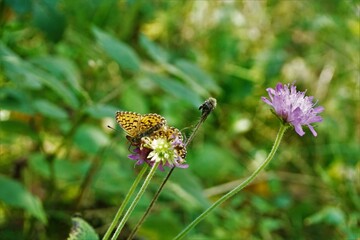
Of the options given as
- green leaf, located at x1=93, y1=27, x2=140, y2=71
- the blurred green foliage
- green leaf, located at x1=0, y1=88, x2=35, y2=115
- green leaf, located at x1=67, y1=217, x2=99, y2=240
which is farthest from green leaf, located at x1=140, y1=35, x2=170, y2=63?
green leaf, located at x1=67, y1=217, x2=99, y2=240

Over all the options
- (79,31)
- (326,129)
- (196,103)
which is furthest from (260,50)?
(196,103)

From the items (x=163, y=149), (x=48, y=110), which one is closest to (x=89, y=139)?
(x=48, y=110)

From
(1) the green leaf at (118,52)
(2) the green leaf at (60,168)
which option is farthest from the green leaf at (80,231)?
(2) the green leaf at (60,168)

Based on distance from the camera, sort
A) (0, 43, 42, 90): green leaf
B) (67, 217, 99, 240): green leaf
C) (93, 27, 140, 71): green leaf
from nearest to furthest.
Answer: (67, 217, 99, 240): green leaf, (0, 43, 42, 90): green leaf, (93, 27, 140, 71): green leaf

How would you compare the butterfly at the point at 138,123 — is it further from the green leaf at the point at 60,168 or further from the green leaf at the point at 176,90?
the green leaf at the point at 60,168

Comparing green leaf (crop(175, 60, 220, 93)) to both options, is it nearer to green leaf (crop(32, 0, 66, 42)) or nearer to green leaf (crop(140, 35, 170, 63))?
green leaf (crop(140, 35, 170, 63))
